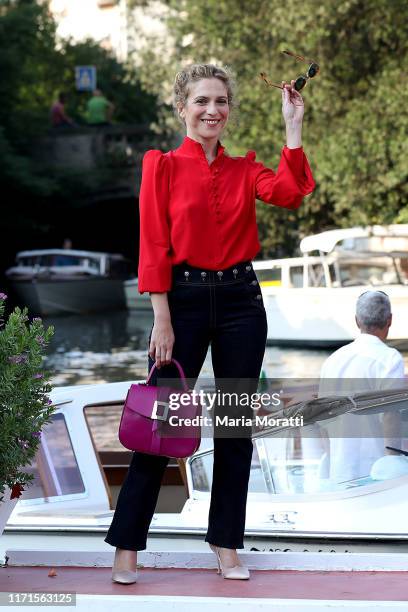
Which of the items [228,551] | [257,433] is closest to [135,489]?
[228,551]

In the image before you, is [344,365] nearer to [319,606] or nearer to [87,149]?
[319,606]

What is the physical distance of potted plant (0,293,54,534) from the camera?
3.94 m

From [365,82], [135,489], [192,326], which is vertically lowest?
[135,489]

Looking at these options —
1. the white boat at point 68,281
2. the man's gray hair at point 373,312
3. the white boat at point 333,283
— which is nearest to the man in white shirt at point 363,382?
the man's gray hair at point 373,312

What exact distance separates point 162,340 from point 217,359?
0.19m

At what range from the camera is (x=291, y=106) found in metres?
3.90

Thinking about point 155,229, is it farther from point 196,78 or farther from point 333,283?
point 333,283

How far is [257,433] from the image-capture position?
540cm

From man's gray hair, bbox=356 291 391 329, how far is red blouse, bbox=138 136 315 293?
232 centimetres

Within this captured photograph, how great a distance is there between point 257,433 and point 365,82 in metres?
17.4

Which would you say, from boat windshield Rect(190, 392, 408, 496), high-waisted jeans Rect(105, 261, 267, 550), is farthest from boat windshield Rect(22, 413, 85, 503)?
high-waisted jeans Rect(105, 261, 267, 550)

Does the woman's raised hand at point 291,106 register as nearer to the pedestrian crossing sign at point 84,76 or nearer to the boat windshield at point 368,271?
the boat windshield at point 368,271

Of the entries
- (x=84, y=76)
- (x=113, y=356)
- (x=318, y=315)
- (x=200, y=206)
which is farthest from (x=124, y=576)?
(x=84, y=76)

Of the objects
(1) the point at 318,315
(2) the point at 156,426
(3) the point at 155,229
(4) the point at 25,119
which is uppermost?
(4) the point at 25,119
